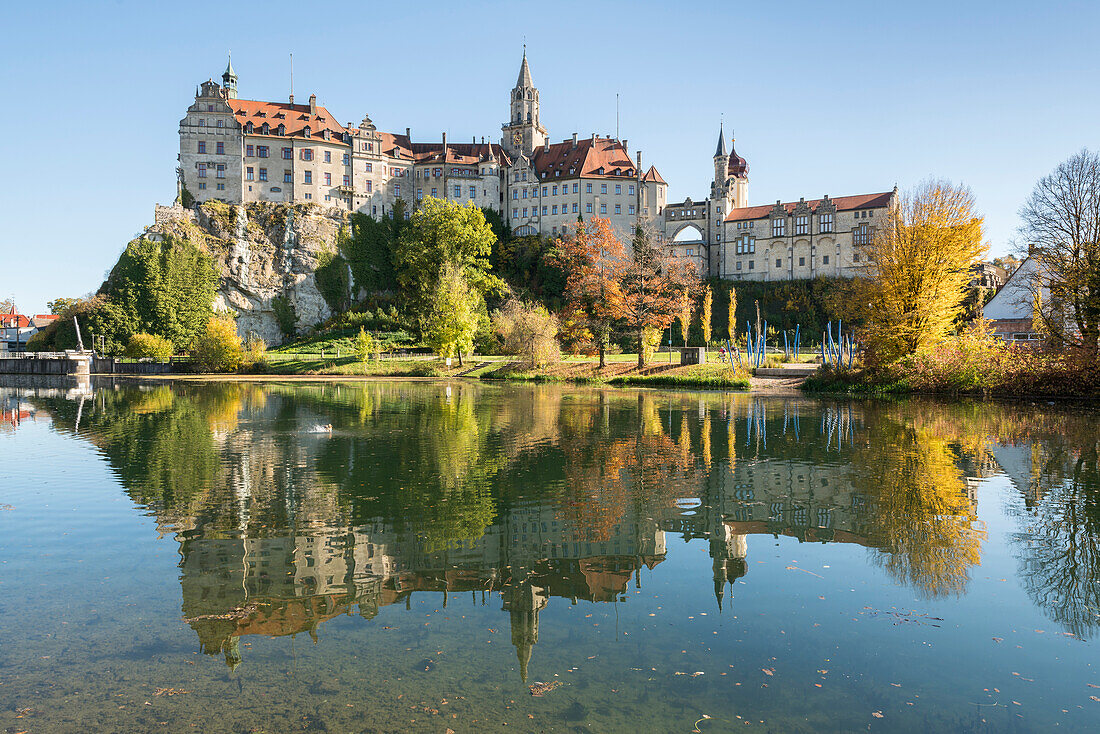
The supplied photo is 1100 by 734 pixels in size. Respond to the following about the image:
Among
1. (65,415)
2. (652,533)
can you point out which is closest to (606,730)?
(652,533)

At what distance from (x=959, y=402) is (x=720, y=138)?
239ft

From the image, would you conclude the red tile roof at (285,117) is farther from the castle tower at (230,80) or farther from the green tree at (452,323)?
the green tree at (452,323)

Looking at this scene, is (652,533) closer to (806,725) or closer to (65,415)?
(806,725)

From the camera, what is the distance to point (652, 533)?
945 cm

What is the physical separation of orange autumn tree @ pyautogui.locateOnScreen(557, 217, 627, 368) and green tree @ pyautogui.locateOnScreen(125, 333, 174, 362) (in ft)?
129

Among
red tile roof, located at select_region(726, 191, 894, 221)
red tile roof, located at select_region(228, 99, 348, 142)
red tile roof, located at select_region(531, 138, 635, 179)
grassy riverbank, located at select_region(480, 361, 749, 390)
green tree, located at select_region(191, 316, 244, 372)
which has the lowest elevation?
grassy riverbank, located at select_region(480, 361, 749, 390)

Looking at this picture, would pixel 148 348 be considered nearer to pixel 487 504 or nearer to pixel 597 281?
pixel 597 281

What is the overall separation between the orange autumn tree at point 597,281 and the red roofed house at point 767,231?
36872mm

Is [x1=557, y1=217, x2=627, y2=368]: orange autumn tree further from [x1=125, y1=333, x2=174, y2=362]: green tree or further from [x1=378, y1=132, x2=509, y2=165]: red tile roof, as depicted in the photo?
[x1=378, y1=132, x2=509, y2=165]: red tile roof

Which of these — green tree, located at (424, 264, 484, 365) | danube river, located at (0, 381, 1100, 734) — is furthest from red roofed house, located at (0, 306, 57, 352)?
danube river, located at (0, 381, 1100, 734)

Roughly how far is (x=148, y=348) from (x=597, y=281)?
43.5m

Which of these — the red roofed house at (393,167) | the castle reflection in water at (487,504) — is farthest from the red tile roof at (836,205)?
the castle reflection in water at (487,504)

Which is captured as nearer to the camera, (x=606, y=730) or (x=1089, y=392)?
(x=606, y=730)

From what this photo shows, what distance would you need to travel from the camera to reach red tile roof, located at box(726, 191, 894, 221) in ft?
272
